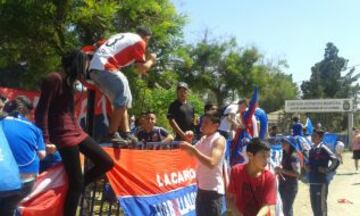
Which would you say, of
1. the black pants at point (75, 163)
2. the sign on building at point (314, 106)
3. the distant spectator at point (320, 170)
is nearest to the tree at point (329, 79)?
the sign on building at point (314, 106)

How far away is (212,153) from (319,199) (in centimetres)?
435

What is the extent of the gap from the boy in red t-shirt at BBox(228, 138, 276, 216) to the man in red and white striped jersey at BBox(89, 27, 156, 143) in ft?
4.75

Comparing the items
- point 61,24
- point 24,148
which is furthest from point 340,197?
point 24,148

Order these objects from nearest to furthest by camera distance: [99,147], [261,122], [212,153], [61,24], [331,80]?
[99,147] < [212,153] < [261,122] < [61,24] < [331,80]

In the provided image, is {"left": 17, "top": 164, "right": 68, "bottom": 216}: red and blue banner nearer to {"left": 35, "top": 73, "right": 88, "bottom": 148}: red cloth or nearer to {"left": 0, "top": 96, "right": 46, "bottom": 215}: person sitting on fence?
{"left": 0, "top": 96, "right": 46, "bottom": 215}: person sitting on fence

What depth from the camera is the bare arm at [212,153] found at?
577 centimetres

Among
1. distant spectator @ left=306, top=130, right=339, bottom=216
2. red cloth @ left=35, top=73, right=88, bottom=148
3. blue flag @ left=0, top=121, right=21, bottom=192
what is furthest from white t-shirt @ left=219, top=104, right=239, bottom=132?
blue flag @ left=0, top=121, right=21, bottom=192

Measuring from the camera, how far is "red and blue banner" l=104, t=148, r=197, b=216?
5.88 metres

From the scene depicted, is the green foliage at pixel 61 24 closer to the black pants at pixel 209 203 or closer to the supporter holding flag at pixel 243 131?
the supporter holding flag at pixel 243 131

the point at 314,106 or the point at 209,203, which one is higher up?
the point at 314,106

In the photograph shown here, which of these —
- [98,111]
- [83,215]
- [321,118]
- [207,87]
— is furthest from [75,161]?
[321,118]

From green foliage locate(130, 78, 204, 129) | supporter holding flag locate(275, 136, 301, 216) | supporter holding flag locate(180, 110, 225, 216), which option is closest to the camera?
supporter holding flag locate(180, 110, 225, 216)

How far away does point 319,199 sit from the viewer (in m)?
9.71

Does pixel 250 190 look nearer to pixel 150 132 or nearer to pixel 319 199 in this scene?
pixel 150 132
